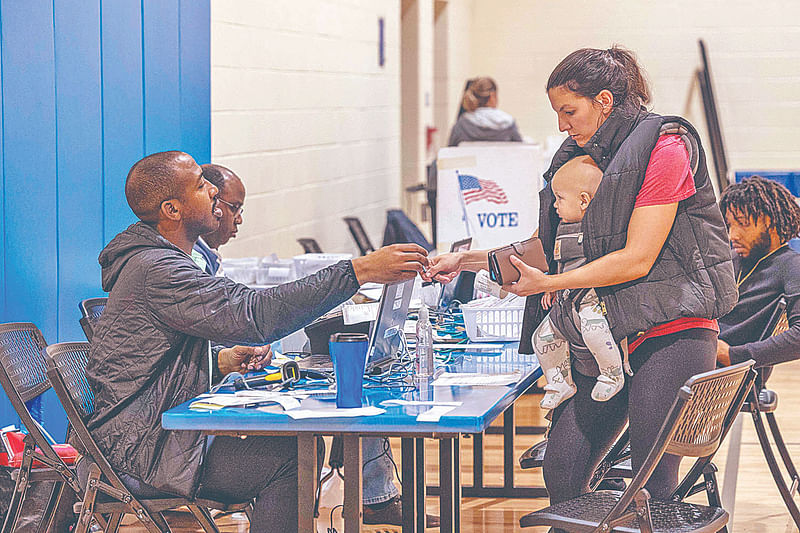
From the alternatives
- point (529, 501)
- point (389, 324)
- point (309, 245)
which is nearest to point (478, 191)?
point (309, 245)

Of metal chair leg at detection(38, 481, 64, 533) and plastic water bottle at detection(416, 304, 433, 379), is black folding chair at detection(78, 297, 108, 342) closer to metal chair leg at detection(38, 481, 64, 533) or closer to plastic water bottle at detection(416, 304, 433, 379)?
metal chair leg at detection(38, 481, 64, 533)

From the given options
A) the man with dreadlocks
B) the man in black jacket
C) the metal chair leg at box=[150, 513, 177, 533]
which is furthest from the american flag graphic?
the metal chair leg at box=[150, 513, 177, 533]

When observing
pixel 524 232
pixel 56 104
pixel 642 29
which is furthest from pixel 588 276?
pixel 642 29

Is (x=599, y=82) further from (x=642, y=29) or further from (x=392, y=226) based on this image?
(x=642, y=29)

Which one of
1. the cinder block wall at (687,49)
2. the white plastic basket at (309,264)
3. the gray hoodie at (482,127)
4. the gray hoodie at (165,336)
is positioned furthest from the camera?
the cinder block wall at (687,49)

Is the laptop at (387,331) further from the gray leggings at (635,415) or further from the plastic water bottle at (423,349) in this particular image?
the gray leggings at (635,415)

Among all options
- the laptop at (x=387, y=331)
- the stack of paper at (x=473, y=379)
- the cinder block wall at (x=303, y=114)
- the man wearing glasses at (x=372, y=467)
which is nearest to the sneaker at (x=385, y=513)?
the man wearing glasses at (x=372, y=467)

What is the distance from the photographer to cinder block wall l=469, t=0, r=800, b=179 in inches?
462

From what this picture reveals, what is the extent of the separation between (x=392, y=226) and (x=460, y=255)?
3494 mm

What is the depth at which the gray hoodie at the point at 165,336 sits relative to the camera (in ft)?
8.36

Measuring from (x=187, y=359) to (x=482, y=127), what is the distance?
18.5ft

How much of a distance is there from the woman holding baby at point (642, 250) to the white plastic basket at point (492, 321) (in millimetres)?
754

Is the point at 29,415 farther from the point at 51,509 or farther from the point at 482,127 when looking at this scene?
the point at 482,127

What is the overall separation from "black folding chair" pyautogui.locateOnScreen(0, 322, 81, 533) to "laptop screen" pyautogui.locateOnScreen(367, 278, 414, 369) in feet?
2.55
